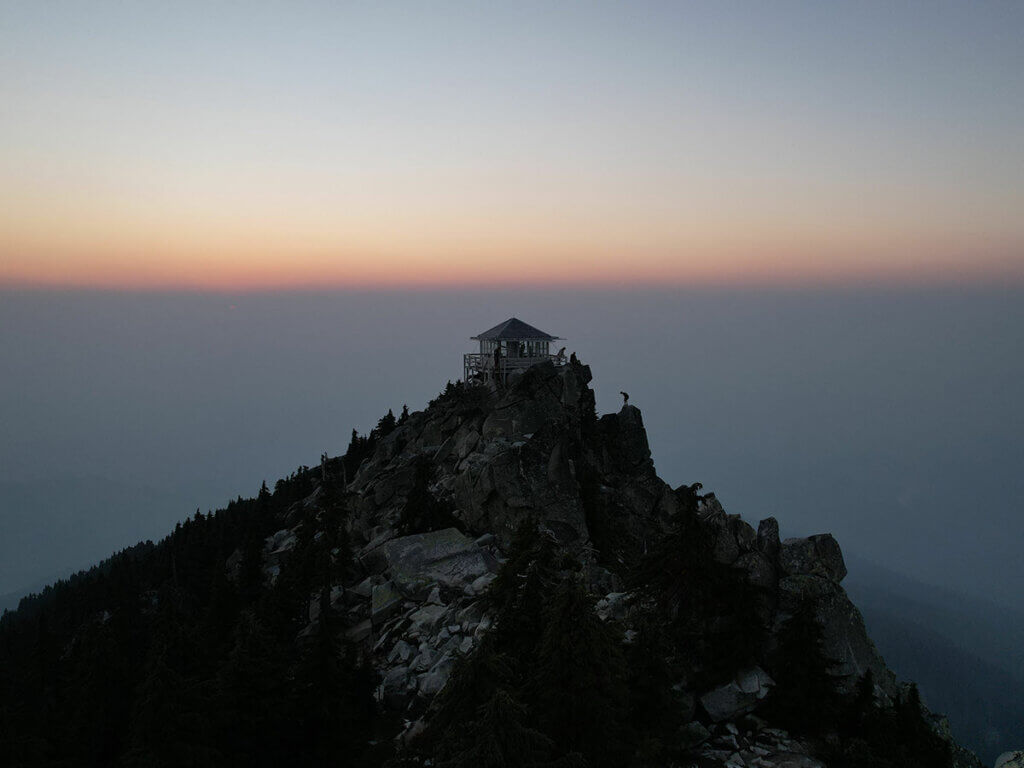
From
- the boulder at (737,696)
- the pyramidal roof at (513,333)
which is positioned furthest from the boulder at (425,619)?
the pyramidal roof at (513,333)

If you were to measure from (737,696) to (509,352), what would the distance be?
33893mm

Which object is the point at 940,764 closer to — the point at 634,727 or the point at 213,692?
the point at 634,727

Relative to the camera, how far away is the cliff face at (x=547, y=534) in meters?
21.4

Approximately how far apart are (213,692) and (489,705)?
13063 millimetres

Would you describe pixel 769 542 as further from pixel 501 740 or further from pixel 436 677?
pixel 501 740

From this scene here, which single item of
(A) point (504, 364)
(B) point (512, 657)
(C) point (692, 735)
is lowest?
(C) point (692, 735)

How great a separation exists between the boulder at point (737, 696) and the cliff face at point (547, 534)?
0.04 m

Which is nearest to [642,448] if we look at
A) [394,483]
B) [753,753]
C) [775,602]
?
[394,483]

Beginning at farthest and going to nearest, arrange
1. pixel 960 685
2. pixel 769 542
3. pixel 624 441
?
pixel 960 685
pixel 624 441
pixel 769 542

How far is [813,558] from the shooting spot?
24.9 meters

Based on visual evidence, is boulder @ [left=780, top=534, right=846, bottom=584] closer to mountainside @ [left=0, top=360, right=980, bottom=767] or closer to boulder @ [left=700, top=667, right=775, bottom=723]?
mountainside @ [left=0, top=360, right=980, bottom=767]

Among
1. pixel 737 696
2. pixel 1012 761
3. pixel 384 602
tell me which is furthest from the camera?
pixel 384 602

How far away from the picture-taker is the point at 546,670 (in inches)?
650

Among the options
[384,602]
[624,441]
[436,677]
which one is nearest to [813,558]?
[436,677]
